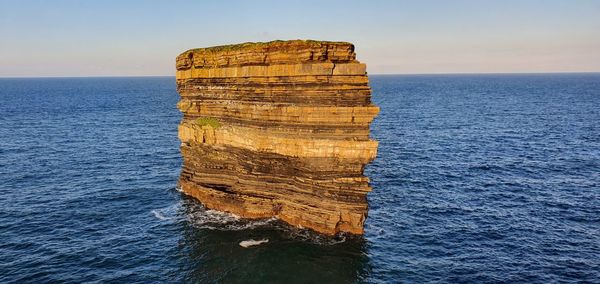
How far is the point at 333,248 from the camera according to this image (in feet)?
116

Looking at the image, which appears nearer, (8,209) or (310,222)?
(310,222)

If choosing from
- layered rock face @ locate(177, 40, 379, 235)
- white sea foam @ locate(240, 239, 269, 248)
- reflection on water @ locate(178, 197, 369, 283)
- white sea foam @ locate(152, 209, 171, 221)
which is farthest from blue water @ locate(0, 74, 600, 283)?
layered rock face @ locate(177, 40, 379, 235)

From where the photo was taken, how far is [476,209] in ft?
146

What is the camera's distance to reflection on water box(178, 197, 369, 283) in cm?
3164

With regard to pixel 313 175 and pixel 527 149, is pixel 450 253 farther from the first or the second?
pixel 527 149

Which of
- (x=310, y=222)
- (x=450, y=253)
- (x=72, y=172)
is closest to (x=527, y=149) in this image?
(x=450, y=253)

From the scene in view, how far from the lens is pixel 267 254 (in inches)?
1358

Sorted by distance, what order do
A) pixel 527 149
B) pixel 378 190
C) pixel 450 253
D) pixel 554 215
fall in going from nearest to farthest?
pixel 450 253
pixel 554 215
pixel 378 190
pixel 527 149

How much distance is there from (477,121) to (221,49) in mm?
72769

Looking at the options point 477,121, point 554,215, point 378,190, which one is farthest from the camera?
point 477,121

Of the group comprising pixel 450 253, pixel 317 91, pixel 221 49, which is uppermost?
pixel 221 49

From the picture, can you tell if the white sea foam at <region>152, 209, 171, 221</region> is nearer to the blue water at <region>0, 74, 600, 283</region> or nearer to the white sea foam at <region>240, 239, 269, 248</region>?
the blue water at <region>0, 74, 600, 283</region>

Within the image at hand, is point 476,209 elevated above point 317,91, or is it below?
below

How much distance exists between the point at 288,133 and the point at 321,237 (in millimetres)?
9142
